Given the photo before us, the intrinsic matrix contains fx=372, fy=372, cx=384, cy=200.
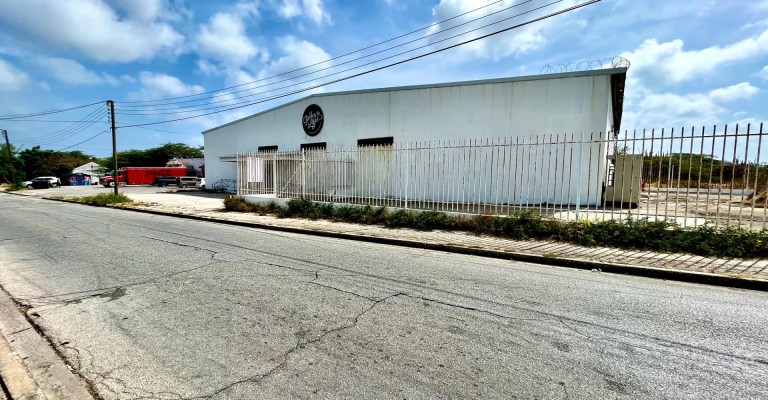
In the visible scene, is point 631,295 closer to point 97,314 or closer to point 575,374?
point 575,374

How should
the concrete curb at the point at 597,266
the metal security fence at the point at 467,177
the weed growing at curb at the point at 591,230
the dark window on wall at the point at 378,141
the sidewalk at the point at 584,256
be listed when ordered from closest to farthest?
the concrete curb at the point at 597,266 → the sidewalk at the point at 584,256 → the weed growing at curb at the point at 591,230 → the metal security fence at the point at 467,177 → the dark window on wall at the point at 378,141

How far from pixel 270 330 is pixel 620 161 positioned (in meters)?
14.2

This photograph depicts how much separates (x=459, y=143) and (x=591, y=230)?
6715mm

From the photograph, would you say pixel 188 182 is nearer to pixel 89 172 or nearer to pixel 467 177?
pixel 467 177

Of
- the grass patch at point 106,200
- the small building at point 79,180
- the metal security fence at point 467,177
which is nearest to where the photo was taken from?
the metal security fence at point 467,177

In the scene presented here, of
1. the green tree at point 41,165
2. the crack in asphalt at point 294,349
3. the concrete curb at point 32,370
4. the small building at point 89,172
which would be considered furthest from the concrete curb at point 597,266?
the green tree at point 41,165

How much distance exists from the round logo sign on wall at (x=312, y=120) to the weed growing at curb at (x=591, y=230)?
9422 millimetres

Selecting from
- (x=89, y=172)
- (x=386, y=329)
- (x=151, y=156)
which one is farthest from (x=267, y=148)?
(x=89, y=172)

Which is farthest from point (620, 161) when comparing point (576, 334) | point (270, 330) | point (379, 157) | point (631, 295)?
point (270, 330)

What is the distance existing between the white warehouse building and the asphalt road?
524 centimetres

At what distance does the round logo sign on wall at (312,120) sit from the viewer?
2008cm

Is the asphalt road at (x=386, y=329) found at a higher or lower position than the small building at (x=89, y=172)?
A: lower

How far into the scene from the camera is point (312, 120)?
2058 cm

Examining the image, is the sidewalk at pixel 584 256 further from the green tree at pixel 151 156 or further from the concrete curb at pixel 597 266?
the green tree at pixel 151 156
